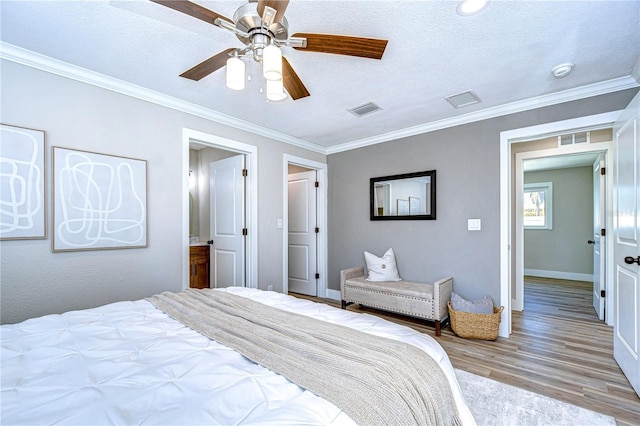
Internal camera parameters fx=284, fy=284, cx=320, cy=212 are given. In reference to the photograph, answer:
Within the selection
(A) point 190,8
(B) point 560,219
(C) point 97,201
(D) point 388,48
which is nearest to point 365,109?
(D) point 388,48

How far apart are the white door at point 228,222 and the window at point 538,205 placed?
6.21 metres

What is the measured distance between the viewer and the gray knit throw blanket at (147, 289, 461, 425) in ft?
2.90

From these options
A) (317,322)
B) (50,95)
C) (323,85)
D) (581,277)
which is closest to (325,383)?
(317,322)

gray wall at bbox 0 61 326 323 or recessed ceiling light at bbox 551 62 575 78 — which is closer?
gray wall at bbox 0 61 326 323

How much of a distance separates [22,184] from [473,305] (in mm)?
4055

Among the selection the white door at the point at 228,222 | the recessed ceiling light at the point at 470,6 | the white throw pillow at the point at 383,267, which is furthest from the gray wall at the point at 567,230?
the white door at the point at 228,222

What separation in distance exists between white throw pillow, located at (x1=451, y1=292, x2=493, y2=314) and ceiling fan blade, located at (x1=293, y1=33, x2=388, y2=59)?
268 centimetres

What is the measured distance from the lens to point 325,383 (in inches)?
36.3

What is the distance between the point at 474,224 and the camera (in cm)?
323

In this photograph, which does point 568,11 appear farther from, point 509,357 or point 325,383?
point 509,357

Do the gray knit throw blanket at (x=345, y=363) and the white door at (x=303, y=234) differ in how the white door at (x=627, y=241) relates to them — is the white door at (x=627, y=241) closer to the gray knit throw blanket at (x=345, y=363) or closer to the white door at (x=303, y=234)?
the gray knit throw blanket at (x=345, y=363)

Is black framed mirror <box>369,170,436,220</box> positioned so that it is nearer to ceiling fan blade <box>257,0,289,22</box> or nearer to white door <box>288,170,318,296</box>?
white door <box>288,170,318,296</box>

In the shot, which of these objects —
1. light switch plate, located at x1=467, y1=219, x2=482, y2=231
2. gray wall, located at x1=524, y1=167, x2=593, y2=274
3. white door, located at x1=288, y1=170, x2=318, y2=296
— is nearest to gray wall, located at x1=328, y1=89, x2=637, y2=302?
light switch plate, located at x1=467, y1=219, x2=482, y2=231

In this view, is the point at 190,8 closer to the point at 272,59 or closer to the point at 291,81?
the point at 272,59
